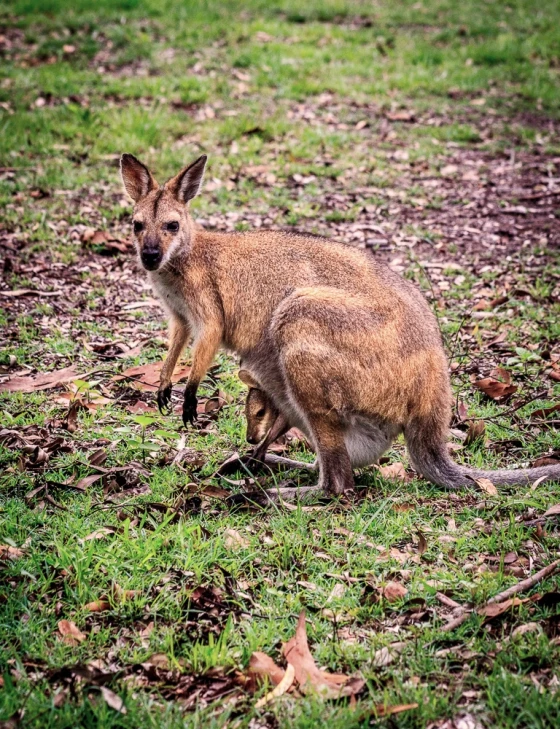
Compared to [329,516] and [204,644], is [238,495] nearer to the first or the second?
[329,516]

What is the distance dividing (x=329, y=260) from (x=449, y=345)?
173 centimetres

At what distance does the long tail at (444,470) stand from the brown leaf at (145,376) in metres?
1.93

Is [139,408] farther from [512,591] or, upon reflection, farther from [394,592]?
[512,591]

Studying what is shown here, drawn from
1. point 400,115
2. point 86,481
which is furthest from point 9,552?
point 400,115

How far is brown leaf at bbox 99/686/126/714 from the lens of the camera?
2705 millimetres

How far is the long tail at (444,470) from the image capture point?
400 centimetres

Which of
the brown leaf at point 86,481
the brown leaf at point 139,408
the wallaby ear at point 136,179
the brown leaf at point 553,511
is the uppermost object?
the wallaby ear at point 136,179

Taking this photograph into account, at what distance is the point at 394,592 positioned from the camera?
3314mm

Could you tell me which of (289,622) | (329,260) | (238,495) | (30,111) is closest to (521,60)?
(30,111)

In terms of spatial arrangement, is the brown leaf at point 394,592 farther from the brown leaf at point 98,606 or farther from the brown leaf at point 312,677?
the brown leaf at point 98,606

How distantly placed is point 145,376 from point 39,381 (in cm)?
67

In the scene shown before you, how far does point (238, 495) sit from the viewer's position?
4.12m

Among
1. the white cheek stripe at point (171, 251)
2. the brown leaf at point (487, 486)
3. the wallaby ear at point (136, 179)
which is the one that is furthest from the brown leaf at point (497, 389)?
the wallaby ear at point (136, 179)

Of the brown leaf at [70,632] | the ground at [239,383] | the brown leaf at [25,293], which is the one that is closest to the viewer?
the ground at [239,383]
